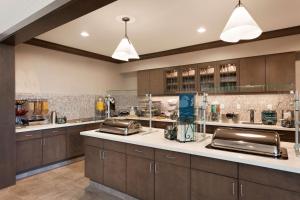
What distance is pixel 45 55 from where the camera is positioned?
4176 mm

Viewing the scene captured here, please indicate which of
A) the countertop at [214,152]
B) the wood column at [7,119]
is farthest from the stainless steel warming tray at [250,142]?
the wood column at [7,119]

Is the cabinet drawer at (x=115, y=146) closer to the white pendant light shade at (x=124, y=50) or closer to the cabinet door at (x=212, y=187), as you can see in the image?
the cabinet door at (x=212, y=187)

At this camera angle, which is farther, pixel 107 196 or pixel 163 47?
pixel 163 47

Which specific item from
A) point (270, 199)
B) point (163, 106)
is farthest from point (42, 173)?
point (270, 199)

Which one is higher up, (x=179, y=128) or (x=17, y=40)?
(x=17, y=40)

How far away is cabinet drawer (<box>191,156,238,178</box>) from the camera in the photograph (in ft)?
5.64

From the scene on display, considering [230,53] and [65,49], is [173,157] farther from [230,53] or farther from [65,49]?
[65,49]

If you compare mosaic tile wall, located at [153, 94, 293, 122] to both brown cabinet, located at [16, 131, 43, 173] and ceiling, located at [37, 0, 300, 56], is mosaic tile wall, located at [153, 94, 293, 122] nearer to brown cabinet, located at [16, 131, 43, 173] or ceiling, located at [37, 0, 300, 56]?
ceiling, located at [37, 0, 300, 56]

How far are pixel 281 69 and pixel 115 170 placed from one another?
3462 mm

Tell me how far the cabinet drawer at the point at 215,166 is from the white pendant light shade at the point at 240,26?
49.4 inches

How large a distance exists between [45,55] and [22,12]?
1.97 metres

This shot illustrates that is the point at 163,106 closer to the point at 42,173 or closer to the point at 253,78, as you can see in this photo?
the point at 253,78

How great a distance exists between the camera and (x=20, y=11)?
2.37 metres

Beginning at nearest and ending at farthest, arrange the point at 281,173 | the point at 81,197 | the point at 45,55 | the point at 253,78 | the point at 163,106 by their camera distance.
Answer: the point at 281,173 < the point at 81,197 < the point at 253,78 < the point at 45,55 < the point at 163,106
